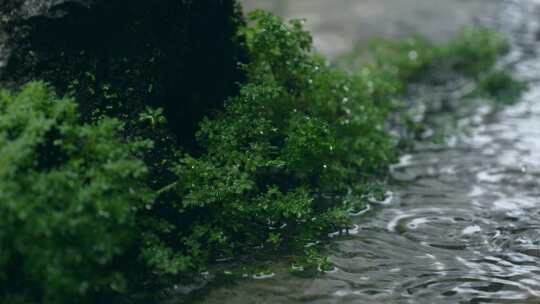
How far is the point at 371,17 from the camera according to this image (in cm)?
1199

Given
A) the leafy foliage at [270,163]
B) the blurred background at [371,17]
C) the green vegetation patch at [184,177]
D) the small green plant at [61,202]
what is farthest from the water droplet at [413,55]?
the small green plant at [61,202]

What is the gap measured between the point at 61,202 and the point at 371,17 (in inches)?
352

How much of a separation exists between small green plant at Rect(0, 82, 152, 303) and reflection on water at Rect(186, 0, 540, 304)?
85cm

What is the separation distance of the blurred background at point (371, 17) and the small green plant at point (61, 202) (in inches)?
250

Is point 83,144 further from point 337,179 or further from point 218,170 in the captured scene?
point 337,179

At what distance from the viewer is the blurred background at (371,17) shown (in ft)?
36.0

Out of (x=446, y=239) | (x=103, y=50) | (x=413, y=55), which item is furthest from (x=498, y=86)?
(x=103, y=50)

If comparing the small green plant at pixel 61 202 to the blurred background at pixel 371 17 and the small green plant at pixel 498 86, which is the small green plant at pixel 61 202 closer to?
the small green plant at pixel 498 86

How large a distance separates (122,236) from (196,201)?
849 millimetres

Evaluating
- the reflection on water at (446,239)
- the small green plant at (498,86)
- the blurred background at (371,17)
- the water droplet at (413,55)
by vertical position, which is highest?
the blurred background at (371,17)

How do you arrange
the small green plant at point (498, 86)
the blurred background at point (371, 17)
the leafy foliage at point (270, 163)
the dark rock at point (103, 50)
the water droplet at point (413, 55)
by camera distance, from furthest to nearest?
the blurred background at point (371, 17) → the water droplet at point (413, 55) → the small green plant at point (498, 86) → the dark rock at point (103, 50) → the leafy foliage at point (270, 163)

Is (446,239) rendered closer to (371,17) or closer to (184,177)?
(184,177)

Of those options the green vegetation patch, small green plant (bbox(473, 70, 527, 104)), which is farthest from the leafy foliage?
small green plant (bbox(473, 70, 527, 104))

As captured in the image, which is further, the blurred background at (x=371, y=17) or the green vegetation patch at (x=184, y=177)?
the blurred background at (x=371, y=17)
